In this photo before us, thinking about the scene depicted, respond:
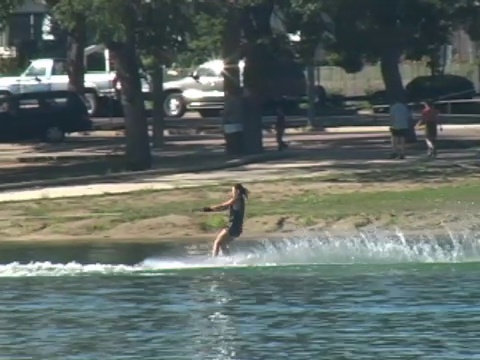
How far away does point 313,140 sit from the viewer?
52.5m

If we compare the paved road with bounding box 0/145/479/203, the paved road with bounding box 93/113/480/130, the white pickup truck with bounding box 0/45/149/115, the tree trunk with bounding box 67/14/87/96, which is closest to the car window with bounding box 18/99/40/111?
the tree trunk with bounding box 67/14/87/96

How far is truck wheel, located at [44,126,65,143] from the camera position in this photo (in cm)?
5538

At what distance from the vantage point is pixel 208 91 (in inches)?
2461

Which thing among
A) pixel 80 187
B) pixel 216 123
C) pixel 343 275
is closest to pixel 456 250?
pixel 343 275

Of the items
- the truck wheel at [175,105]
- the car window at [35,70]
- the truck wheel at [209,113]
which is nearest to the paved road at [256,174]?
the truck wheel at [209,113]

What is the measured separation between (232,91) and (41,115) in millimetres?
10995

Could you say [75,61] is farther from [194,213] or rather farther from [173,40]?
[194,213]

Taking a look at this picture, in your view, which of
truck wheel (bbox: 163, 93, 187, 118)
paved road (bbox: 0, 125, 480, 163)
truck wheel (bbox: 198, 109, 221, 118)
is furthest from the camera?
truck wheel (bbox: 198, 109, 221, 118)

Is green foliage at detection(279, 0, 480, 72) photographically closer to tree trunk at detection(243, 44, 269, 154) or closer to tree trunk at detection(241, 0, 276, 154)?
tree trunk at detection(241, 0, 276, 154)

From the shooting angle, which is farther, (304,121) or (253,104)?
(304,121)

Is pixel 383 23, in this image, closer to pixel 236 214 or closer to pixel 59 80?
pixel 236 214

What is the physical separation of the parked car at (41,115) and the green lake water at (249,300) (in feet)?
72.5

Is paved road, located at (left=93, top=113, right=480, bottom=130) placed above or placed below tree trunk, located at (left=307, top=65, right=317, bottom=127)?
below

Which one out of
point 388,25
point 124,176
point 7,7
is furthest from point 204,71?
point 7,7
